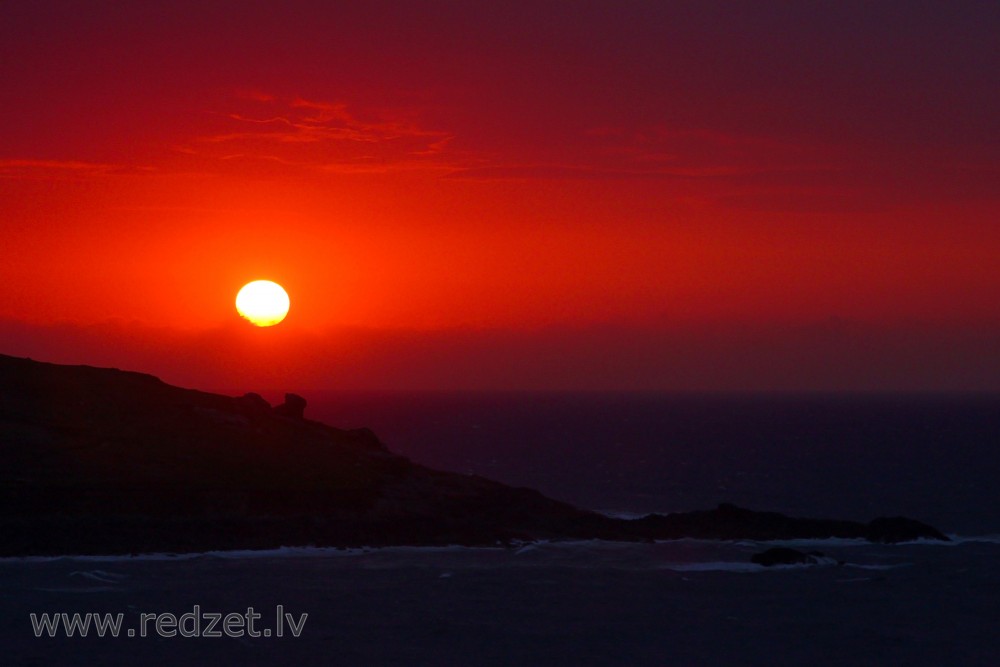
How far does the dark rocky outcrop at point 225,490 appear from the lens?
5606 centimetres

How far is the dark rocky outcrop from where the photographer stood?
184 ft

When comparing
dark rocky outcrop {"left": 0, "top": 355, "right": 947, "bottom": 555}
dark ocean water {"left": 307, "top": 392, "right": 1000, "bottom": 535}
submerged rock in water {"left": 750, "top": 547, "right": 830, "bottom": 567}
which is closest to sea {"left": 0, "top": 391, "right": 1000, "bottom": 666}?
submerged rock in water {"left": 750, "top": 547, "right": 830, "bottom": 567}

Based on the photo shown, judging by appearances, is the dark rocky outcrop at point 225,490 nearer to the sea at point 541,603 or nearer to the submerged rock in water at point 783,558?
the sea at point 541,603

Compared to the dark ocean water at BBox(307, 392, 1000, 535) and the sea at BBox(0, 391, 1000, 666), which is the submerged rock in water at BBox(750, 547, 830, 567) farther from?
the dark ocean water at BBox(307, 392, 1000, 535)

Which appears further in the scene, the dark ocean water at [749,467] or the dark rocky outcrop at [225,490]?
the dark ocean water at [749,467]

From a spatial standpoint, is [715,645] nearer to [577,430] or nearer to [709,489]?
[709,489]

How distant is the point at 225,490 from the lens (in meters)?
61.2

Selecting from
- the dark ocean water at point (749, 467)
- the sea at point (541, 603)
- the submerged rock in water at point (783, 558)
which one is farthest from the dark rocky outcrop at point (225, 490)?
the dark ocean water at point (749, 467)

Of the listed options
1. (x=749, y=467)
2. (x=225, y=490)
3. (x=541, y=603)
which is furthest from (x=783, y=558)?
(x=749, y=467)

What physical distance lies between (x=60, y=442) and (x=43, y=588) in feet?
73.3

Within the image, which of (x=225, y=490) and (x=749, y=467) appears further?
(x=749, y=467)

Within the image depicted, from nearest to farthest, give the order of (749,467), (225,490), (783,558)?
(783,558) → (225,490) → (749,467)

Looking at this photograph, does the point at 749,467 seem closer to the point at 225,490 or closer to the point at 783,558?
the point at 783,558

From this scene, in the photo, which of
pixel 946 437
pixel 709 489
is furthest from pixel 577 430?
pixel 709 489
